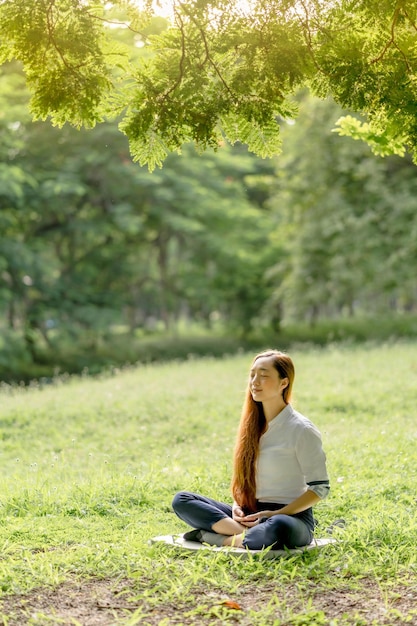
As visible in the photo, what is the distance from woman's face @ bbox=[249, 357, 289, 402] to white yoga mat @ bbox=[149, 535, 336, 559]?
0.99 metres

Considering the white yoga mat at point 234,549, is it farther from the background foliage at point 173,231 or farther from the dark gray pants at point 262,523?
the background foliage at point 173,231

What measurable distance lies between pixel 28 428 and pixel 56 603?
6.34 metres

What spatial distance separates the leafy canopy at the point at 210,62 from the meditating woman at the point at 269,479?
1.75 meters

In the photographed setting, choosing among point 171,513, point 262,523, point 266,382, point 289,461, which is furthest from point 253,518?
point 171,513

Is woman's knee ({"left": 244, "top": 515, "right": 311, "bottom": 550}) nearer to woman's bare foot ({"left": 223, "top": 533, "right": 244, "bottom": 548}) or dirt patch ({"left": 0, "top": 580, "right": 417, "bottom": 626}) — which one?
woman's bare foot ({"left": 223, "top": 533, "right": 244, "bottom": 548})

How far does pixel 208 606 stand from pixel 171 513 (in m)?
2.07

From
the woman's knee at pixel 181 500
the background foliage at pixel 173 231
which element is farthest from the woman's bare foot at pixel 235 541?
the background foliage at pixel 173 231

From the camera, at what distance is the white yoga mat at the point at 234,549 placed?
493 cm

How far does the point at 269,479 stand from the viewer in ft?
17.1

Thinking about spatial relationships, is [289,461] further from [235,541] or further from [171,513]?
[171,513]

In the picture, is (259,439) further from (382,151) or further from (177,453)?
(177,453)

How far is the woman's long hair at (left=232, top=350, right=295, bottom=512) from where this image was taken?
17.4 feet

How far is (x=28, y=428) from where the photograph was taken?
10.5m

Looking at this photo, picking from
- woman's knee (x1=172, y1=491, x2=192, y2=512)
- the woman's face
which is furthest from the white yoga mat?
the woman's face
